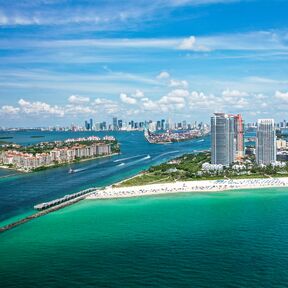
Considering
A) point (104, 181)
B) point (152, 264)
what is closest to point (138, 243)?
point (152, 264)

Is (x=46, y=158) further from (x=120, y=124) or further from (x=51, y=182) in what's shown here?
(x=120, y=124)

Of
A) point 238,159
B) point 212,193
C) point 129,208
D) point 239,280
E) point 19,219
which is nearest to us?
point 239,280

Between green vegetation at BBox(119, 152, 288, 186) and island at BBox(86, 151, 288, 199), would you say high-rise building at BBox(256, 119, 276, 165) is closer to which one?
island at BBox(86, 151, 288, 199)

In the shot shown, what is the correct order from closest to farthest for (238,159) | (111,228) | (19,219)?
(111,228) → (19,219) → (238,159)

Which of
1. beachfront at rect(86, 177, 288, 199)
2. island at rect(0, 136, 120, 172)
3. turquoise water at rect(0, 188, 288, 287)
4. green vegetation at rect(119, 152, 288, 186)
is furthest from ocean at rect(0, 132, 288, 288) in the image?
island at rect(0, 136, 120, 172)

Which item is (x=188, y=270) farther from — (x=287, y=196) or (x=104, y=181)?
(x=104, y=181)

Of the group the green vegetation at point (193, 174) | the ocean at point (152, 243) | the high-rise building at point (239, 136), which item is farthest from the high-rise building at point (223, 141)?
the ocean at point (152, 243)
